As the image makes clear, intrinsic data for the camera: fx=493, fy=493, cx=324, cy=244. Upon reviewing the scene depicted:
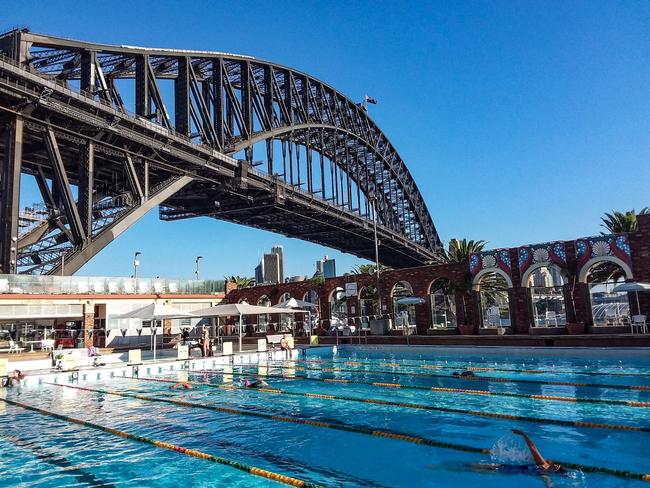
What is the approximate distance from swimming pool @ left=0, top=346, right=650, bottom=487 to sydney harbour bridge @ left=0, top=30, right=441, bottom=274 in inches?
538

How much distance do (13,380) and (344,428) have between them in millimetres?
13536

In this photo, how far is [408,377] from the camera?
1684 cm

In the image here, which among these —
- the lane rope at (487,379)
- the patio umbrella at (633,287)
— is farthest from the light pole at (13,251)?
the patio umbrella at (633,287)

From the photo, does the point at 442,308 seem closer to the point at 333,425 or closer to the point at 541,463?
the point at 333,425

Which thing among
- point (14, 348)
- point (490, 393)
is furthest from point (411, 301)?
point (14, 348)

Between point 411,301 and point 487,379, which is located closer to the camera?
point 487,379

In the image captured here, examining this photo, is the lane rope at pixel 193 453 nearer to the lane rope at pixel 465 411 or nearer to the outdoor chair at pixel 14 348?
the lane rope at pixel 465 411

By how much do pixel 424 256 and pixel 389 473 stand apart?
8459 cm

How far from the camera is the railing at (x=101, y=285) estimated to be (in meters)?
25.4

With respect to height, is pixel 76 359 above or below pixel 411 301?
below

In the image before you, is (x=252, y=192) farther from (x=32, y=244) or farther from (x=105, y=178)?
(x=32, y=244)

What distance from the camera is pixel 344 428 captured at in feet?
32.2

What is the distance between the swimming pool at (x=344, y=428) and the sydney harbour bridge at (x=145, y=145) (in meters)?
13.7

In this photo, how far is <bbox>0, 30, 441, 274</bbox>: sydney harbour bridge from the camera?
971 inches
